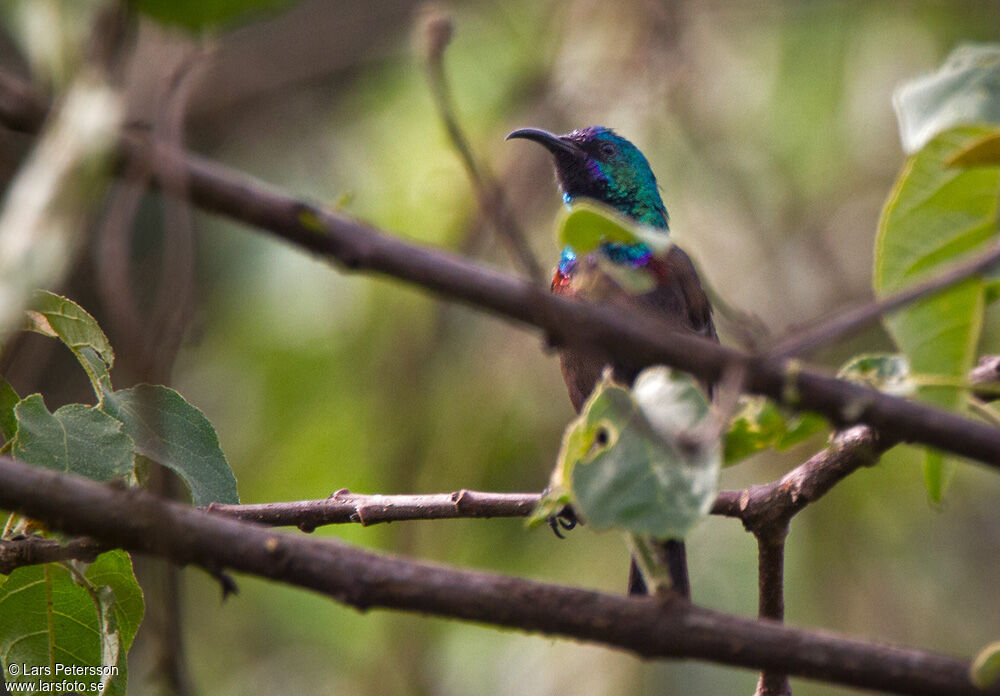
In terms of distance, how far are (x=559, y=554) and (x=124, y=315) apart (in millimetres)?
5840

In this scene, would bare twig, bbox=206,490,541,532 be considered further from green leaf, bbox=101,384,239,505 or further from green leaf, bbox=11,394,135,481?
green leaf, bbox=11,394,135,481

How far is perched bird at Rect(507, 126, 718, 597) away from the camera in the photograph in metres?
3.72

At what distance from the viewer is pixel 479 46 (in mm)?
8148

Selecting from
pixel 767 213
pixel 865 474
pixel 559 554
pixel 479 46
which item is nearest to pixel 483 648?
pixel 559 554

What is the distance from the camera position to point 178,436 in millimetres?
2252

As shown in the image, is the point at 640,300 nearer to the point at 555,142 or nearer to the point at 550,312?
the point at 555,142

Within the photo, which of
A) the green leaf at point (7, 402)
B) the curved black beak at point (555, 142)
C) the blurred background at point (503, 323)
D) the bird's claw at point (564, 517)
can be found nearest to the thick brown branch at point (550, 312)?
the green leaf at point (7, 402)

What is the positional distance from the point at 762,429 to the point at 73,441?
4.25 feet

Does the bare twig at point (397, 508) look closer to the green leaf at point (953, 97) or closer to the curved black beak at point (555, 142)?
the green leaf at point (953, 97)

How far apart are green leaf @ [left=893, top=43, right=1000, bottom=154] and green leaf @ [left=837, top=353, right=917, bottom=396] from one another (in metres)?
0.38

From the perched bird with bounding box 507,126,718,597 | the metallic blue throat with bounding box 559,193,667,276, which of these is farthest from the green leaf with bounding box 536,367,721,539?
the metallic blue throat with bounding box 559,193,667,276

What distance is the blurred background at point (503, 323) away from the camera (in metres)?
6.32

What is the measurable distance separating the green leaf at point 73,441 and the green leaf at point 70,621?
213 mm

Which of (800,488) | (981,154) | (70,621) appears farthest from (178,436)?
→ (981,154)
